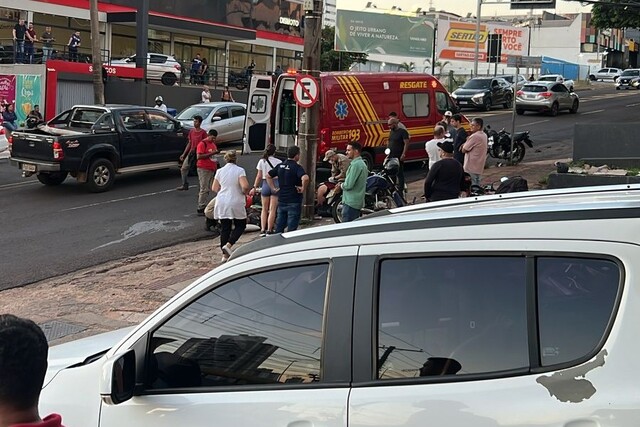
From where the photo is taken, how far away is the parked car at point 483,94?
35.1 meters

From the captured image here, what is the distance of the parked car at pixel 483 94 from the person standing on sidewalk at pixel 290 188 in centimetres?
2440

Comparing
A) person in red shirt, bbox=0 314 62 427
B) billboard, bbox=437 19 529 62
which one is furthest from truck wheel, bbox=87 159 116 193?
billboard, bbox=437 19 529 62

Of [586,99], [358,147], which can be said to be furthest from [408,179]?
[586,99]

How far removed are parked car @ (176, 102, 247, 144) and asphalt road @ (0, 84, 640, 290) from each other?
209 centimetres

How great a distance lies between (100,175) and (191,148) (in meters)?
2.05

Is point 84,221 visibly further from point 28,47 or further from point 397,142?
point 28,47

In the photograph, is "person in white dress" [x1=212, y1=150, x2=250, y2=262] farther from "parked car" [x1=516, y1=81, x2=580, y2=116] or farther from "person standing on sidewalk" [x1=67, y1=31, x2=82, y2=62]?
"parked car" [x1=516, y1=81, x2=580, y2=116]

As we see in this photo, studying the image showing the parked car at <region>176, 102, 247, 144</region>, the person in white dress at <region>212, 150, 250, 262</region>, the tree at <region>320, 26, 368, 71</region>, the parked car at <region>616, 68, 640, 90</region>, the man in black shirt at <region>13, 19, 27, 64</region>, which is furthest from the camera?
the tree at <region>320, 26, 368, 71</region>

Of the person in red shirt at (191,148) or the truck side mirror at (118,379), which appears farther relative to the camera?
the person in red shirt at (191,148)

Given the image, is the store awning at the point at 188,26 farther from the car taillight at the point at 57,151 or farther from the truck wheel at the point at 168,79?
the car taillight at the point at 57,151

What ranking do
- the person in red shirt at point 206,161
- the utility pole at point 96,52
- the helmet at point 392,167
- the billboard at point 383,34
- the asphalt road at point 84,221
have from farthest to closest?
the billboard at point 383,34
the utility pole at point 96,52
the person in red shirt at point 206,161
the helmet at point 392,167
the asphalt road at point 84,221

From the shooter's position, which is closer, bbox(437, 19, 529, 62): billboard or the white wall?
bbox(437, 19, 529, 62): billboard

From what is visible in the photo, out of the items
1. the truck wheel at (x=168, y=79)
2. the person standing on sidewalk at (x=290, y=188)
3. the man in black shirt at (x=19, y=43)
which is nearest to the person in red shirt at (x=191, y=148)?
the person standing on sidewalk at (x=290, y=188)

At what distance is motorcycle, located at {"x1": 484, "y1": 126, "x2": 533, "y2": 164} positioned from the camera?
20500 millimetres
